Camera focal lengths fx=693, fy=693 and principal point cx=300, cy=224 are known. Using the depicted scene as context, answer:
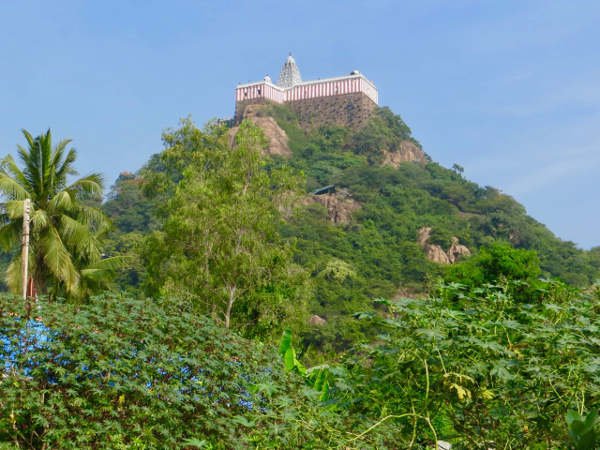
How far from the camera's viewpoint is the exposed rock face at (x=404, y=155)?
229 feet

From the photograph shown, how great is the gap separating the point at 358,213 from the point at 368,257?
10.0 m

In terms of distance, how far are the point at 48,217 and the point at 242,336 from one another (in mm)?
4669

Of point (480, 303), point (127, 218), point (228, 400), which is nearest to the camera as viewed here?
point (480, 303)

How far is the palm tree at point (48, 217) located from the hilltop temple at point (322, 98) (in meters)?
63.4

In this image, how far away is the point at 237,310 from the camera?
15398 mm

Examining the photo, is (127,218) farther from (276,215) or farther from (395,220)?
(276,215)

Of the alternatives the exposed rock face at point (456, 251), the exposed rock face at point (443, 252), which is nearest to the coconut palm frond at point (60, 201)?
the exposed rock face at point (443, 252)

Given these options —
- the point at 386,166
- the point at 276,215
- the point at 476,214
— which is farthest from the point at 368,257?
the point at 276,215

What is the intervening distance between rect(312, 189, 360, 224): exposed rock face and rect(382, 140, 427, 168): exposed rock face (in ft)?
36.9

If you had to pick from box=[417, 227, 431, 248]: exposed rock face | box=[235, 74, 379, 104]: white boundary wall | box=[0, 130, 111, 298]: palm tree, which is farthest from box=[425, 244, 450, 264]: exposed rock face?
box=[0, 130, 111, 298]: palm tree

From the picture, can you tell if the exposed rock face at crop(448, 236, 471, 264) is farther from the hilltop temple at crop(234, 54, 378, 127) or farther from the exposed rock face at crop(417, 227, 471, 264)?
the hilltop temple at crop(234, 54, 378, 127)

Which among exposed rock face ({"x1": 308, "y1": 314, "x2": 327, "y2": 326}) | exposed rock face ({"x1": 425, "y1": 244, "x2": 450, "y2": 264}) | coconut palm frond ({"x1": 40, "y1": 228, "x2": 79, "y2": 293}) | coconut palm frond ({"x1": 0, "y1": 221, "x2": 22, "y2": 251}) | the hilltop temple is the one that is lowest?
exposed rock face ({"x1": 308, "y1": 314, "x2": 327, "y2": 326})

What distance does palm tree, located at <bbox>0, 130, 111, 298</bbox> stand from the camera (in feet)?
41.3

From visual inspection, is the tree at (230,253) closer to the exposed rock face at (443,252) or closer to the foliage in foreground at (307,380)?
the foliage in foreground at (307,380)
